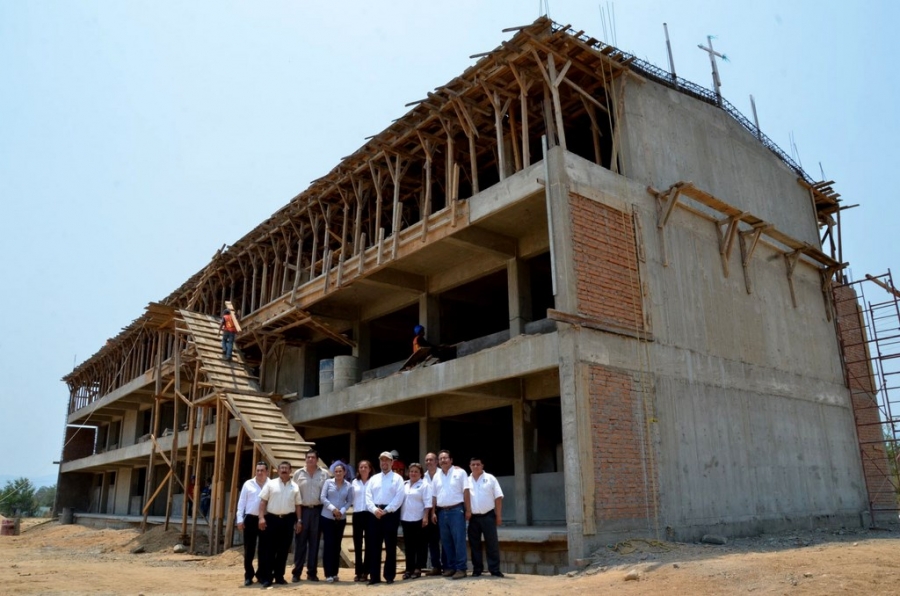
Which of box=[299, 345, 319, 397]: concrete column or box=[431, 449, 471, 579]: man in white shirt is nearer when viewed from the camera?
box=[431, 449, 471, 579]: man in white shirt

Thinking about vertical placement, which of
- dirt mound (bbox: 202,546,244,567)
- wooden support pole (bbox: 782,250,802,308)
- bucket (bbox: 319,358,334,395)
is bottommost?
dirt mound (bbox: 202,546,244,567)

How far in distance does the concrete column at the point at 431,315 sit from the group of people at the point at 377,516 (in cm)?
782

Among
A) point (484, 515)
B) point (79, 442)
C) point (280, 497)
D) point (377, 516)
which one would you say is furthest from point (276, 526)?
point (79, 442)

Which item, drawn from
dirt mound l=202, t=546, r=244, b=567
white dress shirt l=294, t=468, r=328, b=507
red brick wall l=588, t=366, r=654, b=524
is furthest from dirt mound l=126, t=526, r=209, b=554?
red brick wall l=588, t=366, r=654, b=524

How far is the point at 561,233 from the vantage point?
38.8 ft

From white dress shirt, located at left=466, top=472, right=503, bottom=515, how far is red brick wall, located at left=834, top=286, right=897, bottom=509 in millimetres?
14468

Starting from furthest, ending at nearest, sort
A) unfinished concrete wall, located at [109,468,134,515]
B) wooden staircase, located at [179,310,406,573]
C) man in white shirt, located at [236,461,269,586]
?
unfinished concrete wall, located at [109,468,134,515]
wooden staircase, located at [179,310,406,573]
man in white shirt, located at [236,461,269,586]

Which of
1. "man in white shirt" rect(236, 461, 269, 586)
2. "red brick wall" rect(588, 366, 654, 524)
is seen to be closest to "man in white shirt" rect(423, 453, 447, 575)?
"man in white shirt" rect(236, 461, 269, 586)

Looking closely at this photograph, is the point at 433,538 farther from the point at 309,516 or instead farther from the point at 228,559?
the point at 228,559

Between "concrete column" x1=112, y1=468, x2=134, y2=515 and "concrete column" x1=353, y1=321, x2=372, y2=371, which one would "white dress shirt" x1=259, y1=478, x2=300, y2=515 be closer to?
"concrete column" x1=353, y1=321, x2=372, y2=371

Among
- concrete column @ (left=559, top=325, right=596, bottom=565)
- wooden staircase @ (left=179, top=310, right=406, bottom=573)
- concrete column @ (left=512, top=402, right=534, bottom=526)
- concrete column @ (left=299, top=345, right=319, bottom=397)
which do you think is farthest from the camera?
concrete column @ (left=299, top=345, right=319, bottom=397)

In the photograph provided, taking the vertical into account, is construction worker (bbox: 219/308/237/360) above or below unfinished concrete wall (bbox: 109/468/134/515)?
above

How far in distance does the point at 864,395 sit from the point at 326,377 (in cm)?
1555

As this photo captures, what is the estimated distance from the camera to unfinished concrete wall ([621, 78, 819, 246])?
1434 cm
